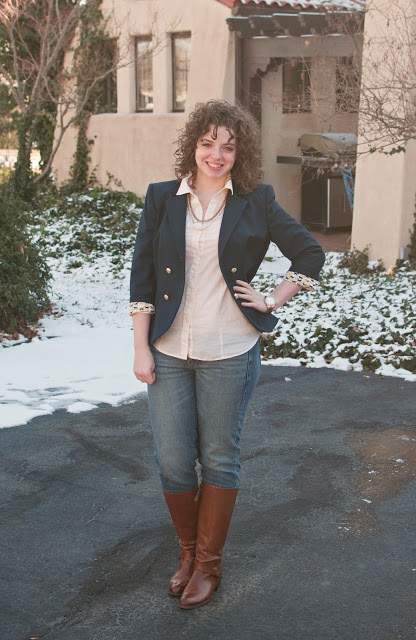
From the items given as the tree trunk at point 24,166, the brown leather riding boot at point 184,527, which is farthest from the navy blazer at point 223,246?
the tree trunk at point 24,166

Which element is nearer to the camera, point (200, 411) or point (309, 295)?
point (200, 411)

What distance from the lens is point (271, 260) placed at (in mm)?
12672

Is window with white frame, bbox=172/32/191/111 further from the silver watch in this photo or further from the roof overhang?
the silver watch

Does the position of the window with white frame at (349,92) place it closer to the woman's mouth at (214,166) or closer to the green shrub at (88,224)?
the green shrub at (88,224)

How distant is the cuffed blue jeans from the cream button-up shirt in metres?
0.05

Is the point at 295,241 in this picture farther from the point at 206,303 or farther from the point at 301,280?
the point at 206,303

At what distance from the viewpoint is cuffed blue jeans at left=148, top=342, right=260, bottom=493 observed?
10.8 feet

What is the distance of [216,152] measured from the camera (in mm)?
3283

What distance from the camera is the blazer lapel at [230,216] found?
3.26 metres

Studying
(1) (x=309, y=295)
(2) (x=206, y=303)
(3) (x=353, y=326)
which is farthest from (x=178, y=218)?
(1) (x=309, y=295)

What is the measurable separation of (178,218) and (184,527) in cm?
124

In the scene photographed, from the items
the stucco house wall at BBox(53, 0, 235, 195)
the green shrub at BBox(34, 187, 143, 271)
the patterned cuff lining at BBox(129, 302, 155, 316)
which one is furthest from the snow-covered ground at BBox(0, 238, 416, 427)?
the stucco house wall at BBox(53, 0, 235, 195)

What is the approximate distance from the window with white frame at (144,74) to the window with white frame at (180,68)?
2.26 ft

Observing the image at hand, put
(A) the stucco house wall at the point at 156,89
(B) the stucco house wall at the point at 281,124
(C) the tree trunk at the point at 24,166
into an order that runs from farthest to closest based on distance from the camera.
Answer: (C) the tree trunk at the point at 24,166 → (A) the stucco house wall at the point at 156,89 → (B) the stucco house wall at the point at 281,124
